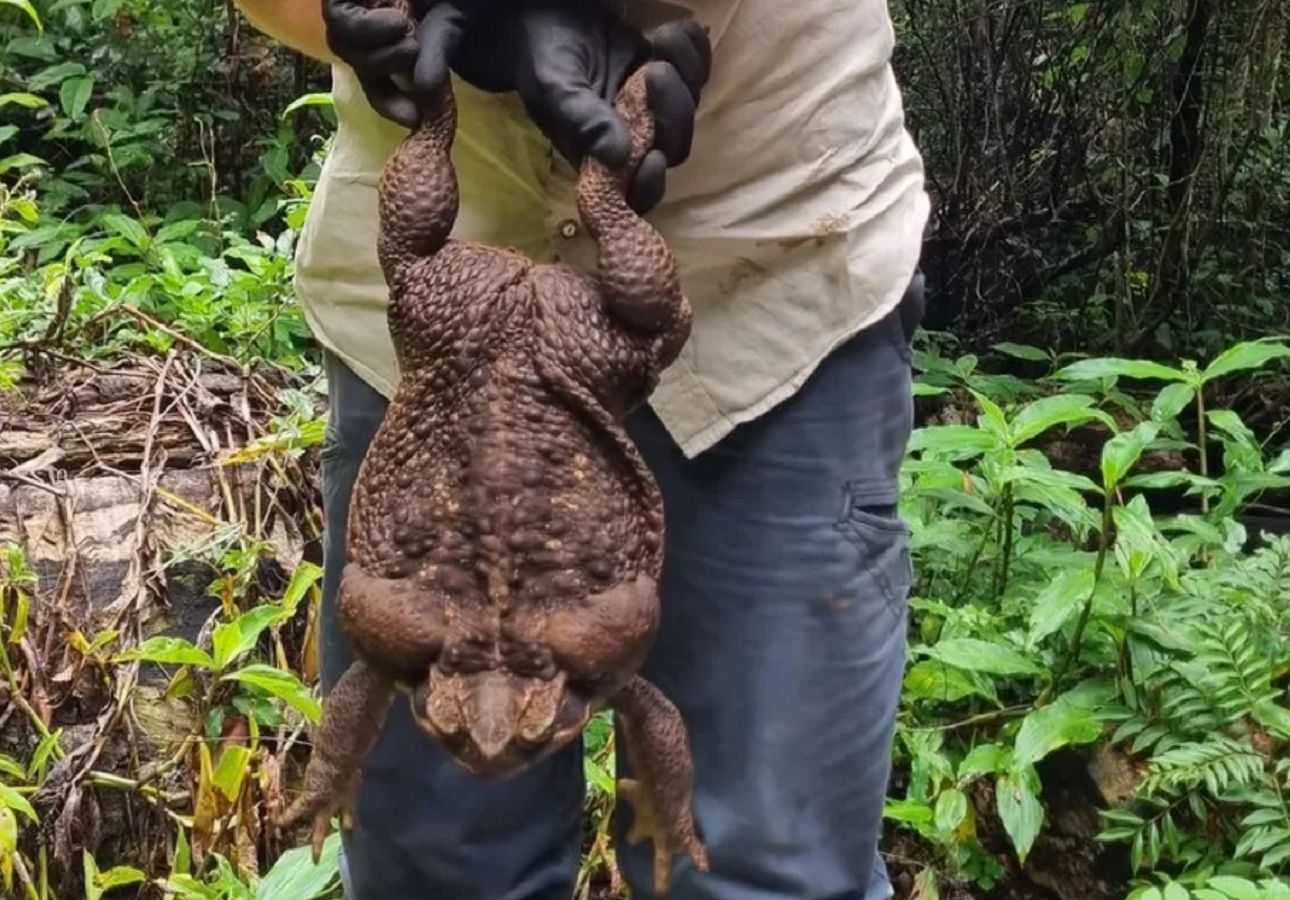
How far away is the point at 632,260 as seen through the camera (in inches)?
33.7

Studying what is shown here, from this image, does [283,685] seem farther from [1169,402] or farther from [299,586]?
[1169,402]

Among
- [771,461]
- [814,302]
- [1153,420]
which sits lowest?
[1153,420]

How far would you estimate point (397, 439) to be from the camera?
0.86 meters

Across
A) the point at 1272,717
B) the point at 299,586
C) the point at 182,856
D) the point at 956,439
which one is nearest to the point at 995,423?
the point at 956,439

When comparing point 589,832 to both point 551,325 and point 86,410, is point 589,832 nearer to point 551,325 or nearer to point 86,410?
point 86,410

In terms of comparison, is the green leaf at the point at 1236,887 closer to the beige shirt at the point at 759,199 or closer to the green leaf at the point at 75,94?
the beige shirt at the point at 759,199

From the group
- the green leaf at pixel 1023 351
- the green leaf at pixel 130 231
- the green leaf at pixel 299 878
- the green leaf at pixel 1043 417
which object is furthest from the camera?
the green leaf at pixel 1023 351

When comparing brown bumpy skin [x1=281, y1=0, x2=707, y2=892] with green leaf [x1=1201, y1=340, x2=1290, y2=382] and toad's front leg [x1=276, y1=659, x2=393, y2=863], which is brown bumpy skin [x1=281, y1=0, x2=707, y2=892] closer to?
toad's front leg [x1=276, y1=659, x2=393, y2=863]

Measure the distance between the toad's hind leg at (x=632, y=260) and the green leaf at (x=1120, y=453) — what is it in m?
1.39

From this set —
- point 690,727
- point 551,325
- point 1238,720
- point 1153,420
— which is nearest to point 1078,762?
point 1238,720

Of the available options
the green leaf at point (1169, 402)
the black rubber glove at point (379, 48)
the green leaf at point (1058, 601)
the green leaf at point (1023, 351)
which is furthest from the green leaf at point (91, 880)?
the green leaf at point (1023, 351)

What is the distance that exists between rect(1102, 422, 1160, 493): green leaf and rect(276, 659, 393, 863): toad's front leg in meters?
1.43

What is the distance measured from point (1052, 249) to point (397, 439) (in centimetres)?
357

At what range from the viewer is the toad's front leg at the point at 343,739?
0.89 m
